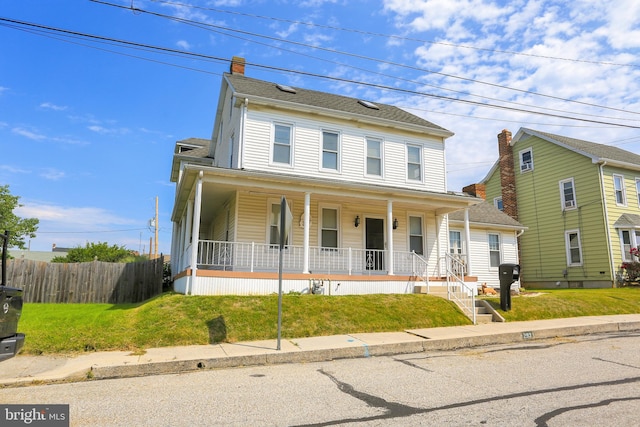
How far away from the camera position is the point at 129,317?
8844 mm

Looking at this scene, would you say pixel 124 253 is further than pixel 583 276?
Yes

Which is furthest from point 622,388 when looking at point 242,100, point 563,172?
point 563,172

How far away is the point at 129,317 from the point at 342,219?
7.79m

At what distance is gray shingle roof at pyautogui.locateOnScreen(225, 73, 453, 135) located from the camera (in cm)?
1445

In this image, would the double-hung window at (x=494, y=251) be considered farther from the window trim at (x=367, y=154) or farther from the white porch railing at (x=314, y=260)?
the window trim at (x=367, y=154)

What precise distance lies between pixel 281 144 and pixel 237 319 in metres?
7.04

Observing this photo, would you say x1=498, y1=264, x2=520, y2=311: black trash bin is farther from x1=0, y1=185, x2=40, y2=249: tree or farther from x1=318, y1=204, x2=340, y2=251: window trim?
x1=0, y1=185, x2=40, y2=249: tree

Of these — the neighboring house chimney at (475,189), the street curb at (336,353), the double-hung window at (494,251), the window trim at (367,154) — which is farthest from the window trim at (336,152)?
the double-hung window at (494,251)

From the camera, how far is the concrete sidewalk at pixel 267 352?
5.99m

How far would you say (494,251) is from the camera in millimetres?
19562

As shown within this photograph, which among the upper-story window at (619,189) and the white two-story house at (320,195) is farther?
the upper-story window at (619,189)

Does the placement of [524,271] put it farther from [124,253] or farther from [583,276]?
[124,253]

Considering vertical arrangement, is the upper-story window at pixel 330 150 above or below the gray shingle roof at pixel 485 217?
above

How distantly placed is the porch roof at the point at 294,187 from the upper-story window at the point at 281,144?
1371mm
